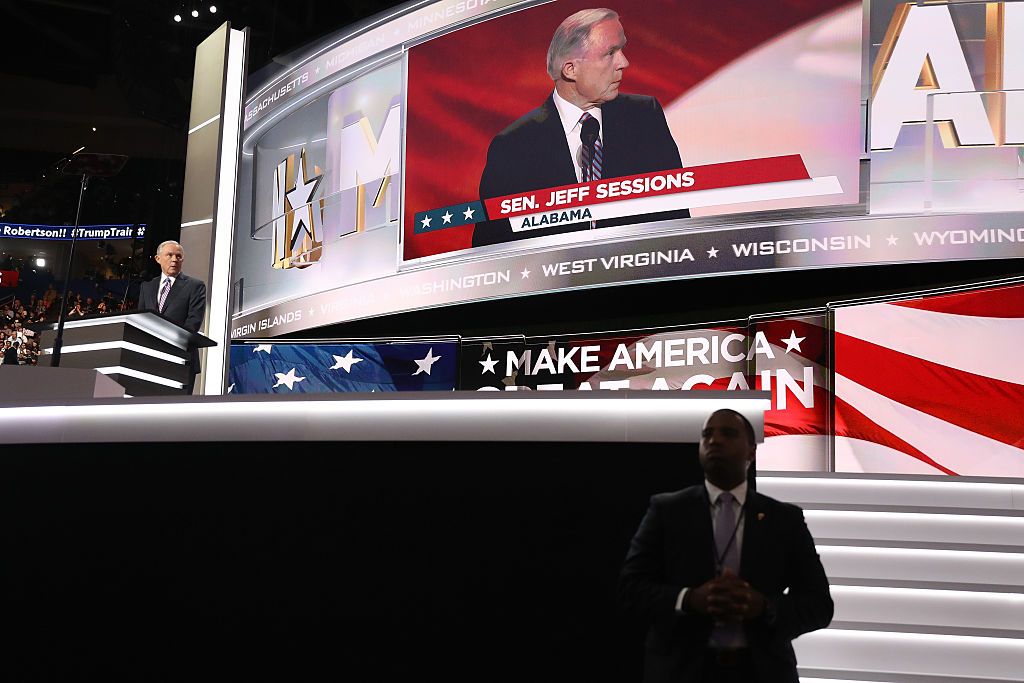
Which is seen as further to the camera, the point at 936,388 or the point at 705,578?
the point at 936,388

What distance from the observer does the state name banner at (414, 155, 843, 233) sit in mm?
Answer: 7270

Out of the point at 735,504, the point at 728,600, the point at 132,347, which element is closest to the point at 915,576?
the point at 735,504

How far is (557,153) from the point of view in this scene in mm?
8250

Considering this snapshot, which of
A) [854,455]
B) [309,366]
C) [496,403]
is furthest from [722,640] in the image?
[309,366]

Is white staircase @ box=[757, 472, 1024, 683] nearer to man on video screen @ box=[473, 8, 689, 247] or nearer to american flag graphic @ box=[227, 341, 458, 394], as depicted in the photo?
man on video screen @ box=[473, 8, 689, 247]

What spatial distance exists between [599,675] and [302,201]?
24.8 ft

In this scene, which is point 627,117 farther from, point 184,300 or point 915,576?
point 915,576

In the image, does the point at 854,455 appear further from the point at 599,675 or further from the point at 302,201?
the point at 302,201

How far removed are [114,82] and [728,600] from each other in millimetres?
18676

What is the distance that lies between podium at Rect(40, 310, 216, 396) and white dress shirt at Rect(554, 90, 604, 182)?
390cm

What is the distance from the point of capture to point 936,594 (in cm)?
389

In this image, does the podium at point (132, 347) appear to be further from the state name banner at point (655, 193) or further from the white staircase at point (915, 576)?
the state name banner at point (655, 193)

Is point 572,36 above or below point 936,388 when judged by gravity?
above

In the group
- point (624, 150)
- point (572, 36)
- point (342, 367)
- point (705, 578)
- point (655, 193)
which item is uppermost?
point (572, 36)
